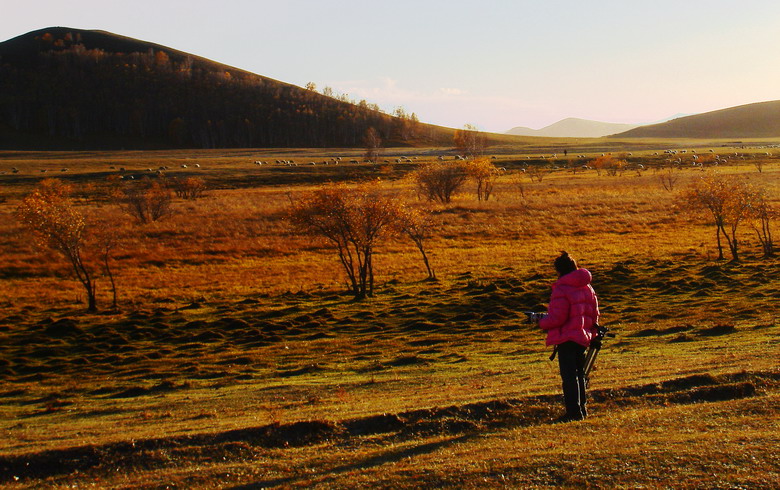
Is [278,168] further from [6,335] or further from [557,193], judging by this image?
[6,335]

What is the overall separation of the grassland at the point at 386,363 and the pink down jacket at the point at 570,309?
1384 millimetres

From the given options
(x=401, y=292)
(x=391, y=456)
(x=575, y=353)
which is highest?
(x=575, y=353)

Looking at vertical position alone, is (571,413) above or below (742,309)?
above

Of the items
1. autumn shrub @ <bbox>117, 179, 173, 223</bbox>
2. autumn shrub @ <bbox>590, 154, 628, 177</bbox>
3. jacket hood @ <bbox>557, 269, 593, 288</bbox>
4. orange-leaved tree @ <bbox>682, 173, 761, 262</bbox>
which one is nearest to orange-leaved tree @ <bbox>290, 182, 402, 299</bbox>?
orange-leaved tree @ <bbox>682, 173, 761, 262</bbox>

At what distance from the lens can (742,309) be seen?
28234mm

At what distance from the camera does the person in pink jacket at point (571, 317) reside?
33.2ft

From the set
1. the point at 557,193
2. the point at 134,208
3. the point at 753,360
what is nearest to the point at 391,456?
the point at 753,360

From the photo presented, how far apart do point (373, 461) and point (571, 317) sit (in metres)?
3.63

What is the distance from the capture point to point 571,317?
10.2m

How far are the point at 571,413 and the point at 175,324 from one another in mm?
27642

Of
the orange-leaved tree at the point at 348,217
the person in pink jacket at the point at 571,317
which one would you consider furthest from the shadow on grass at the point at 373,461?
the orange-leaved tree at the point at 348,217

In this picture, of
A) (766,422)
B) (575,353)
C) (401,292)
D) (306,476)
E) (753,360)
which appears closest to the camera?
(306,476)

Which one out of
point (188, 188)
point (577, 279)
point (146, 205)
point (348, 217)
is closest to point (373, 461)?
point (577, 279)

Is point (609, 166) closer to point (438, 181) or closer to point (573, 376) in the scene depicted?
point (438, 181)
